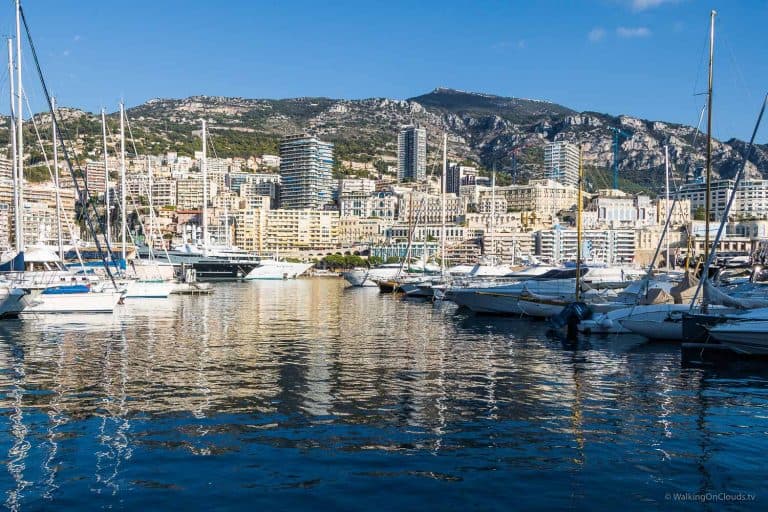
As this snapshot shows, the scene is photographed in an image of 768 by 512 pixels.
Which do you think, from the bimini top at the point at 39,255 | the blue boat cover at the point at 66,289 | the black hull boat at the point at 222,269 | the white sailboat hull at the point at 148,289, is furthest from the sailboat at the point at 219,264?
the blue boat cover at the point at 66,289

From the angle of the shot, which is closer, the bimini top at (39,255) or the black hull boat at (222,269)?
the bimini top at (39,255)

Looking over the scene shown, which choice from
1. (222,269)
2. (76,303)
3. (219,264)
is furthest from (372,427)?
(222,269)

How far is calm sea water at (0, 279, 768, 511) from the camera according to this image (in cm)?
1021

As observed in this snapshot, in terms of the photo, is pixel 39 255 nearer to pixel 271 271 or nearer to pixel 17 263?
pixel 17 263

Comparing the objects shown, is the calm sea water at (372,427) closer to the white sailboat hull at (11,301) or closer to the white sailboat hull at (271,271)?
the white sailboat hull at (11,301)

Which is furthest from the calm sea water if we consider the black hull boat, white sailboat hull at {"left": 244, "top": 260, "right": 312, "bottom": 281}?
white sailboat hull at {"left": 244, "top": 260, "right": 312, "bottom": 281}

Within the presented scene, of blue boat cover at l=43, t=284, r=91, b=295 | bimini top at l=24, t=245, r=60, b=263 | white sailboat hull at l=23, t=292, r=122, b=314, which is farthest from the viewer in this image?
bimini top at l=24, t=245, r=60, b=263

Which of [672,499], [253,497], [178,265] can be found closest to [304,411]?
[253,497]

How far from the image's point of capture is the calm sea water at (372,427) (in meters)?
10.2

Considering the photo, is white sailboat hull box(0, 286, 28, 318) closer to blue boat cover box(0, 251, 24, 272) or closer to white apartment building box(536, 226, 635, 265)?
blue boat cover box(0, 251, 24, 272)

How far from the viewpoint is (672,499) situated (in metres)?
9.94

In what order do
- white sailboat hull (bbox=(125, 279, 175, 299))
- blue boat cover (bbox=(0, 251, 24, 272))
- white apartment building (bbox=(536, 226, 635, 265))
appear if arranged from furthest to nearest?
1. white apartment building (bbox=(536, 226, 635, 265))
2. white sailboat hull (bbox=(125, 279, 175, 299))
3. blue boat cover (bbox=(0, 251, 24, 272))

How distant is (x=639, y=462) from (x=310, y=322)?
25601 millimetres

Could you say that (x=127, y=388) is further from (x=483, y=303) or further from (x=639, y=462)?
(x=483, y=303)
